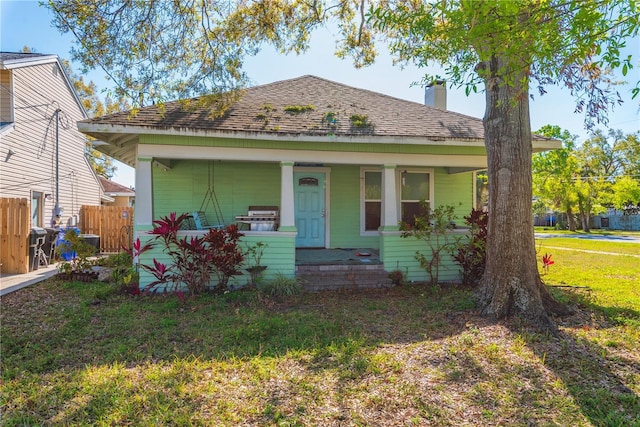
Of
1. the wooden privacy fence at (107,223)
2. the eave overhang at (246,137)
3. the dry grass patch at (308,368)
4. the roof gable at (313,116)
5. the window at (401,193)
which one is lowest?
the dry grass patch at (308,368)

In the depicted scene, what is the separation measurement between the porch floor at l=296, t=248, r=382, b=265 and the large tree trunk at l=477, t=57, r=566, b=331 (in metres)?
2.77

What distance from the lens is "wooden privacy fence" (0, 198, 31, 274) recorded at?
8.77 meters

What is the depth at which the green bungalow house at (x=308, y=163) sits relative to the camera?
6984 mm

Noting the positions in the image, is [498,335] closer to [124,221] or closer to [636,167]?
[124,221]

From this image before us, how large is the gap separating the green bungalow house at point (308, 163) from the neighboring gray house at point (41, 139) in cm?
406

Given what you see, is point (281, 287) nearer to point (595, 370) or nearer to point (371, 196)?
point (371, 196)

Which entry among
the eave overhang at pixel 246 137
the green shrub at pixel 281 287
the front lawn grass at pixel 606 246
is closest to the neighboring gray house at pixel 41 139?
the eave overhang at pixel 246 137

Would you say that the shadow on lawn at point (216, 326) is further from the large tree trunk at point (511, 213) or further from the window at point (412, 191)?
the window at point (412, 191)

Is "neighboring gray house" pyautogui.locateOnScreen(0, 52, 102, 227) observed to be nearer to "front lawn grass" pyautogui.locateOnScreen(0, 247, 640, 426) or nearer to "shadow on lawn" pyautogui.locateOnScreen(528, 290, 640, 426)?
"front lawn grass" pyautogui.locateOnScreen(0, 247, 640, 426)

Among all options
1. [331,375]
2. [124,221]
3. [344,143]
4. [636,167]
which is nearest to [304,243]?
[344,143]

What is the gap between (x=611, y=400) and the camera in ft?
10.2

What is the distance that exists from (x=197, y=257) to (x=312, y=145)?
3.11 m

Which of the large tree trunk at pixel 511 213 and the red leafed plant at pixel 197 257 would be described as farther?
the red leafed plant at pixel 197 257

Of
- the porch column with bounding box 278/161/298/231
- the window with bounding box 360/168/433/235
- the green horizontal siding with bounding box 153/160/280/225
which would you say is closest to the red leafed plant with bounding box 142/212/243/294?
the porch column with bounding box 278/161/298/231
